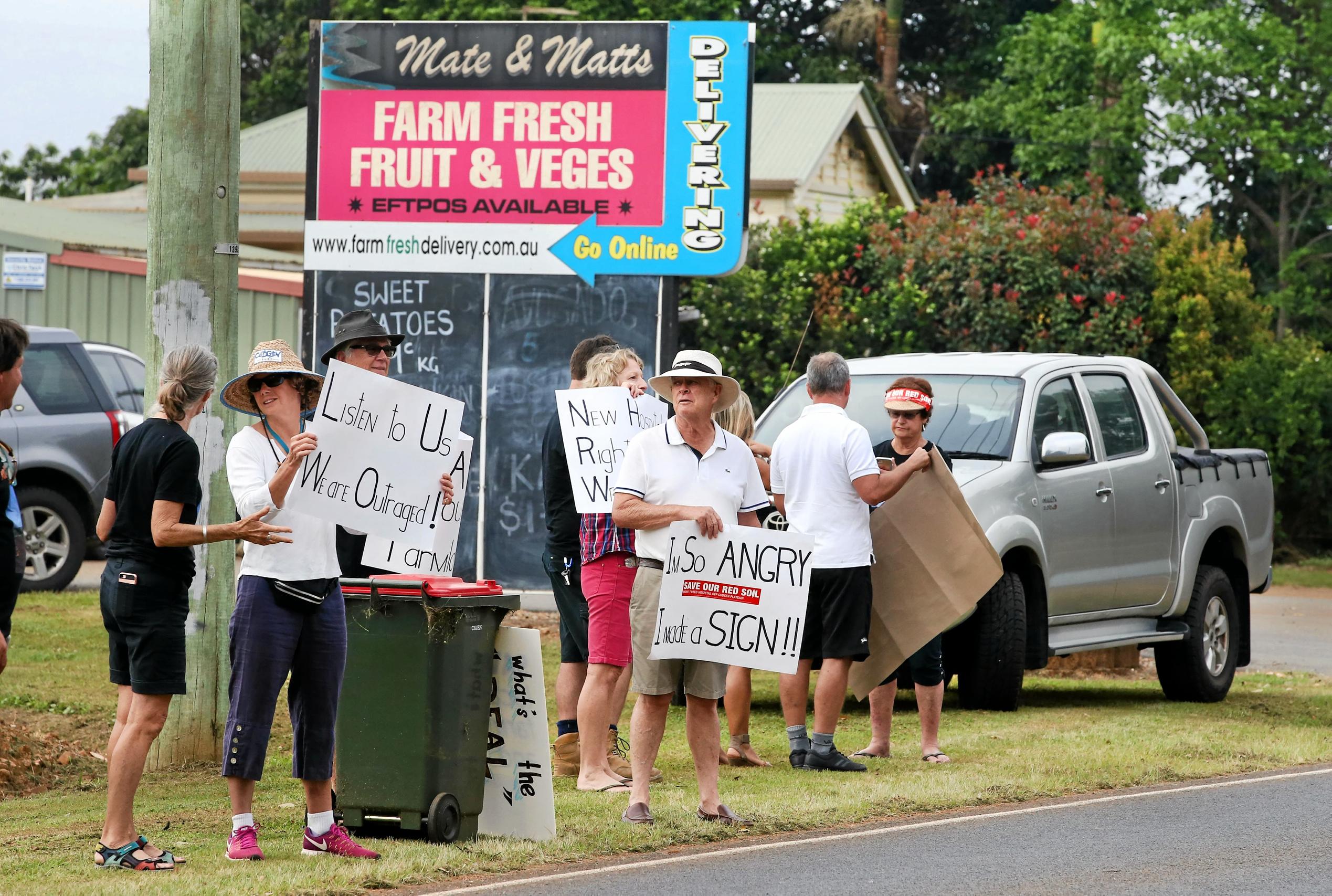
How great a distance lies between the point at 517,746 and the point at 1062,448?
509 centimetres

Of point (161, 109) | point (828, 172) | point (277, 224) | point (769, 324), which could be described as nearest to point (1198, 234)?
point (769, 324)

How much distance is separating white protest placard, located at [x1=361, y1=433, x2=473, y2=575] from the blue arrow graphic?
7270mm

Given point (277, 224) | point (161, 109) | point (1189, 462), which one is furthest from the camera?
point (277, 224)

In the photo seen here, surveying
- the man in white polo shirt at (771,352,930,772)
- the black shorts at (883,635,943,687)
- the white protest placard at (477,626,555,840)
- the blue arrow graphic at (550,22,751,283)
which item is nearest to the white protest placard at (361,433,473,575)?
the white protest placard at (477,626,555,840)

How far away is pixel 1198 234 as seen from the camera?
25969 millimetres

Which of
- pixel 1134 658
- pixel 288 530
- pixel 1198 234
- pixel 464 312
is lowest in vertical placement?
pixel 1134 658

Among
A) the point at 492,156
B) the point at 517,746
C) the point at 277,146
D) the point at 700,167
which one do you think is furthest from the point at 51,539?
the point at 277,146

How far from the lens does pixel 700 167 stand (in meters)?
15.0

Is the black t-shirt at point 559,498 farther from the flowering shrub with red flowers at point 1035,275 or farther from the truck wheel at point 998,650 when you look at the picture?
the flowering shrub with red flowers at point 1035,275

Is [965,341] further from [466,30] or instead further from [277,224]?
[277,224]

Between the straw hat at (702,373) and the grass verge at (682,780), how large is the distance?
1731 mm

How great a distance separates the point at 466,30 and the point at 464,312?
2.36 metres

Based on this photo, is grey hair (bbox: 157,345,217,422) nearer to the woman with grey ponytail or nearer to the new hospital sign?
the woman with grey ponytail

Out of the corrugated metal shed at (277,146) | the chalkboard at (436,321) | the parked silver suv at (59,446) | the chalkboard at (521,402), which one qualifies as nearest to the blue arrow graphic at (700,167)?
the chalkboard at (521,402)
